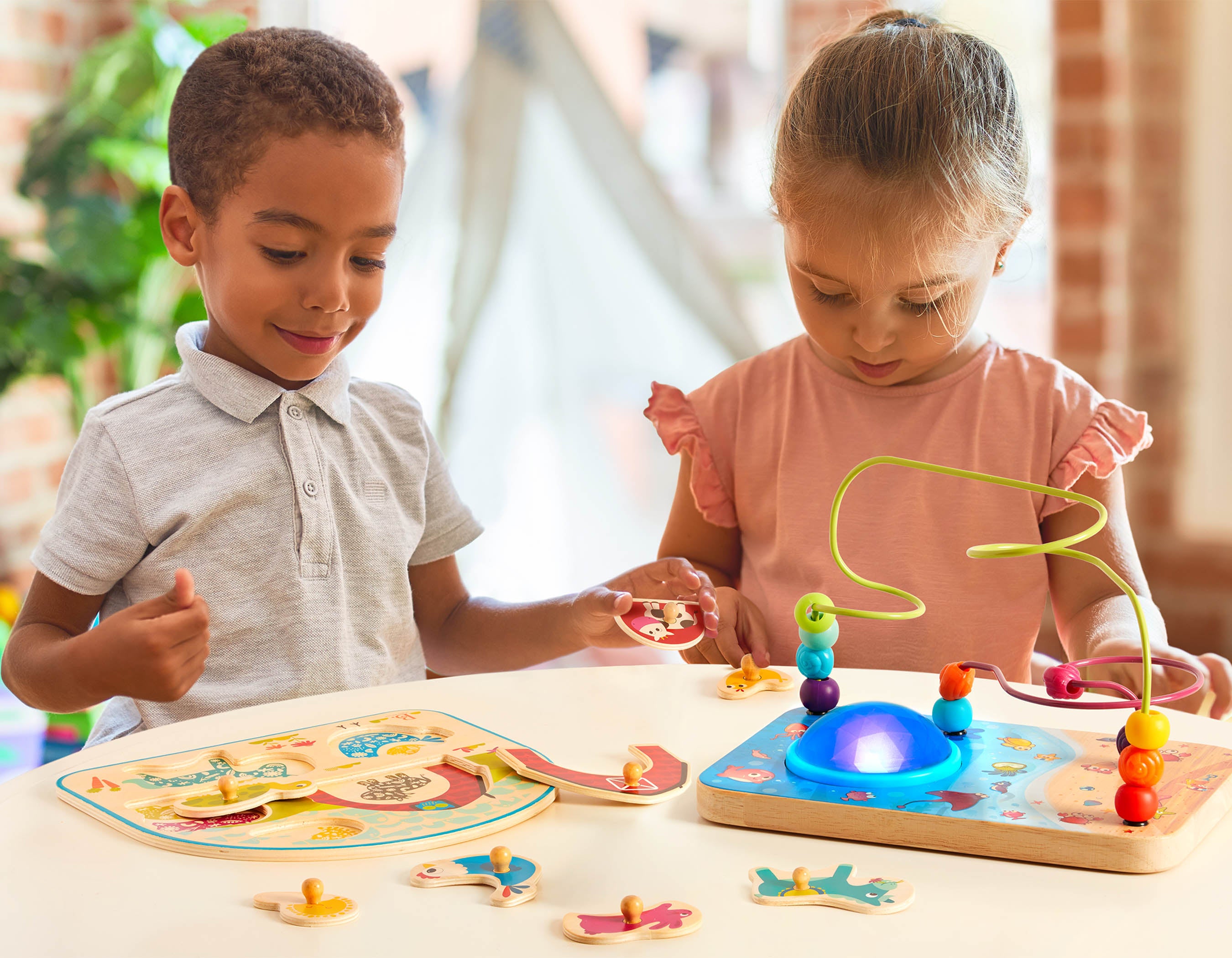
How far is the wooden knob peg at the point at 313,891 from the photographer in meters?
0.53

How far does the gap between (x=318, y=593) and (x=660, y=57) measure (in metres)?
1.42

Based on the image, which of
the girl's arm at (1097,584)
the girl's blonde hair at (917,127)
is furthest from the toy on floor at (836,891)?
the girl's blonde hair at (917,127)

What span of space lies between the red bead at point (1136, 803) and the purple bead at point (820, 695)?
215 mm

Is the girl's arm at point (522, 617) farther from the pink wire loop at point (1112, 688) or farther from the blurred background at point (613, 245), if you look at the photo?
the blurred background at point (613, 245)

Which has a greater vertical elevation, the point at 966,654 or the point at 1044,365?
the point at 1044,365

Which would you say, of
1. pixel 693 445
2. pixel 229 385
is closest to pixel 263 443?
pixel 229 385

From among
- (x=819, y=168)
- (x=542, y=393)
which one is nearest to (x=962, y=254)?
(x=819, y=168)

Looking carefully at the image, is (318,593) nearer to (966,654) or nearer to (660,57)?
(966,654)

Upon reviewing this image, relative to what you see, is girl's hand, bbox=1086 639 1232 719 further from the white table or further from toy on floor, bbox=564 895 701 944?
toy on floor, bbox=564 895 701 944

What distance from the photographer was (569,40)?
202 centimetres

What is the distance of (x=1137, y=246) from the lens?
217cm

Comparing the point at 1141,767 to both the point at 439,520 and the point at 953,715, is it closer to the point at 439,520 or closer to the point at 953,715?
the point at 953,715

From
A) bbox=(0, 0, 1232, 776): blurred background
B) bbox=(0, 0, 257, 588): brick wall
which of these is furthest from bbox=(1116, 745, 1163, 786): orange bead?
bbox=(0, 0, 257, 588): brick wall

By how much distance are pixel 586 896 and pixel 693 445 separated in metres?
0.68
